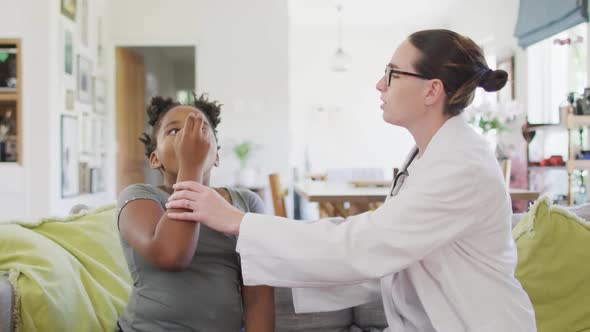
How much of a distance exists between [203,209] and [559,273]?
3.73 feet

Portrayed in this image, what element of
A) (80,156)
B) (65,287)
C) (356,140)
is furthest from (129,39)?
(65,287)

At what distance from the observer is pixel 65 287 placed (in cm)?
142

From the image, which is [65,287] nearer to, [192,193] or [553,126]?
[192,193]

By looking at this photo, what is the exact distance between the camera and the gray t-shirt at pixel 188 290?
4.06ft

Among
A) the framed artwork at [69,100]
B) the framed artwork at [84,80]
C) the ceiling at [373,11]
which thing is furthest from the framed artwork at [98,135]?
the ceiling at [373,11]

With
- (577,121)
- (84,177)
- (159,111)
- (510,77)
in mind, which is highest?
(510,77)

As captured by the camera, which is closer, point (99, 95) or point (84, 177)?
point (84, 177)

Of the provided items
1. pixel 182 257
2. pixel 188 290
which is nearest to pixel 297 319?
pixel 188 290

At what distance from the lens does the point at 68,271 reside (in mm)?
1478

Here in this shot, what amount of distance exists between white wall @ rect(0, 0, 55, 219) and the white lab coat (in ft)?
13.8

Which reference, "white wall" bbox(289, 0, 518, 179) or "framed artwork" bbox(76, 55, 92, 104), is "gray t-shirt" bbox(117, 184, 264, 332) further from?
"white wall" bbox(289, 0, 518, 179)

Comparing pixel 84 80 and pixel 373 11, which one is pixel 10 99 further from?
pixel 373 11

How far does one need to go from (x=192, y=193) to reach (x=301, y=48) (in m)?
8.65

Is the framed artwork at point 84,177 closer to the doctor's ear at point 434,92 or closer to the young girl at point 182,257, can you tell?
the young girl at point 182,257
